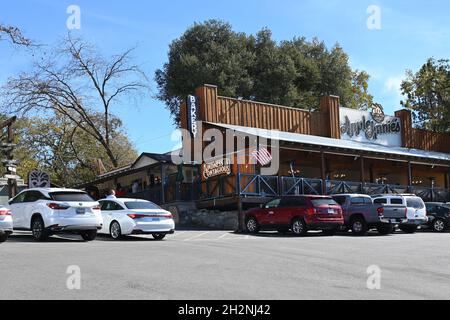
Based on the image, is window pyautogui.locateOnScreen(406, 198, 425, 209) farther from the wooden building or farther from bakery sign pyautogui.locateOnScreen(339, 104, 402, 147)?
bakery sign pyautogui.locateOnScreen(339, 104, 402, 147)

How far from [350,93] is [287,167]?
18804mm

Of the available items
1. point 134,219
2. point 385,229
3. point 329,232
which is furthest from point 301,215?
point 134,219

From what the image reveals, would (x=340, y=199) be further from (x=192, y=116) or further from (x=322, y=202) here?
(x=192, y=116)

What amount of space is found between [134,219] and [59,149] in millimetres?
35461

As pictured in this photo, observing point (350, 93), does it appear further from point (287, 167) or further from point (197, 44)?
point (287, 167)

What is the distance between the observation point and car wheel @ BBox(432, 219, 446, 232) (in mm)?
26516

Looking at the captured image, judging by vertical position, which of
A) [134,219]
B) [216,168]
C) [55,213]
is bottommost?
[134,219]

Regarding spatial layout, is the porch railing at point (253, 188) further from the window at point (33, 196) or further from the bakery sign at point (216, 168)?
the window at point (33, 196)

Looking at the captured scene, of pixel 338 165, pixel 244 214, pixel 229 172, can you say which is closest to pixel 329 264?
pixel 244 214

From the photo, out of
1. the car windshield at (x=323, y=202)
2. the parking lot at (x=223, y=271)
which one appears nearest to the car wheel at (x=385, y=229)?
the car windshield at (x=323, y=202)

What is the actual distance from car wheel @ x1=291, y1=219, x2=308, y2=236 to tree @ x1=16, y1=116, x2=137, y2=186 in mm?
31320

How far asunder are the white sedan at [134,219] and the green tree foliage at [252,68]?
2370 centimetres

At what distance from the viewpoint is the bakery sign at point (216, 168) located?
A: 87.6 ft

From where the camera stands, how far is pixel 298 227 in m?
21.7
